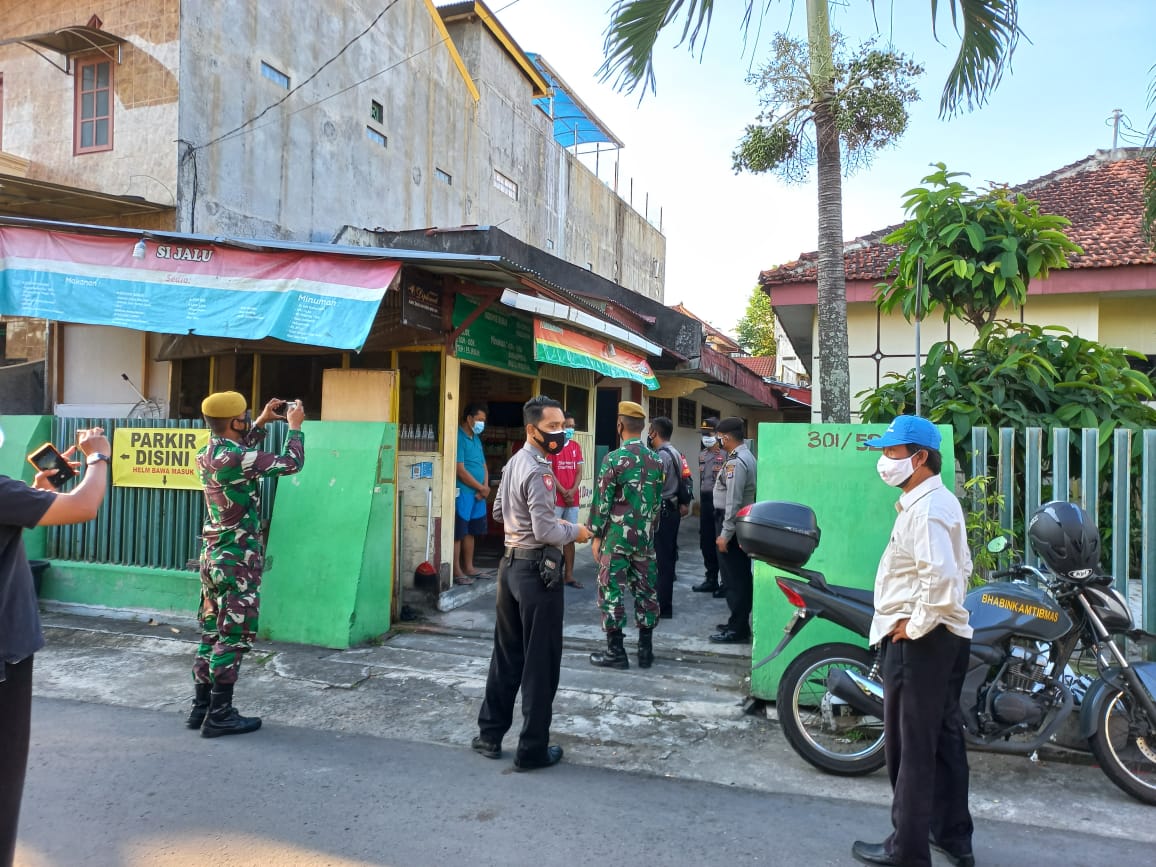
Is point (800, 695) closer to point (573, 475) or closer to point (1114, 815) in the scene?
point (1114, 815)

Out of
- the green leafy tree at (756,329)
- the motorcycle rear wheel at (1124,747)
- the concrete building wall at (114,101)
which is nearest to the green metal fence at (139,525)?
the concrete building wall at (114,101)

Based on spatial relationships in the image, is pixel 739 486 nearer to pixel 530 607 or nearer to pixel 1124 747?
pixel 530 607

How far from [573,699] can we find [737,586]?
6.59 feet

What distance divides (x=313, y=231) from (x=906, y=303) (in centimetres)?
854

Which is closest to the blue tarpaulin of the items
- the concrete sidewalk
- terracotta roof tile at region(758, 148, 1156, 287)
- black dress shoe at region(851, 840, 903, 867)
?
terracotta roof tile at region(758, 148, 1156, 287)

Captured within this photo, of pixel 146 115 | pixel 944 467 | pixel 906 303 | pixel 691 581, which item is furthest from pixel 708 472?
pixel 146 115

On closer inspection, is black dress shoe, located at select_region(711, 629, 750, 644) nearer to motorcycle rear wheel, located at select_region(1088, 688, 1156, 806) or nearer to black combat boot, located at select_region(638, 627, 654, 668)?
black combat boot, located at select_region(638, 627, 654, 668)

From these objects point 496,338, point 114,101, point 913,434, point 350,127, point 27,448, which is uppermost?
point 350,127

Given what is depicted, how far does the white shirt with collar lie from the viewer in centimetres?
293

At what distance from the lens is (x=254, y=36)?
10.4 m

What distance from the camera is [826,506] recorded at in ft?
15.8

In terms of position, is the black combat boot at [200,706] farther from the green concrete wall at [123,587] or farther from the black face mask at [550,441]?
the green concrete wall at [123,587]

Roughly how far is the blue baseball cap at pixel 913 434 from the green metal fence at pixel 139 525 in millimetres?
5129

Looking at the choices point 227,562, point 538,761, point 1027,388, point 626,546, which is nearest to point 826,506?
point 626,546
